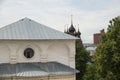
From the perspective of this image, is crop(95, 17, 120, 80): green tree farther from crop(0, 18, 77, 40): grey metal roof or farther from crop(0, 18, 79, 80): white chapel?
crop(0, 18, 77, 40): grey metal roof

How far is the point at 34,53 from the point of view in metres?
28.8

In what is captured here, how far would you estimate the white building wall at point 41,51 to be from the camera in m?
27.8

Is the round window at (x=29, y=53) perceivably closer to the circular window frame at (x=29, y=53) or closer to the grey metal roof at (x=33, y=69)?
the circular window frame at (x=29, y=53)

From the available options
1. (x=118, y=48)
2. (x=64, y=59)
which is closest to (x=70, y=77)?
(x=64, y=59)

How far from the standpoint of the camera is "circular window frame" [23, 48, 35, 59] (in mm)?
28484

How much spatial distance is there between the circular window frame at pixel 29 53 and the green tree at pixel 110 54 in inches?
325

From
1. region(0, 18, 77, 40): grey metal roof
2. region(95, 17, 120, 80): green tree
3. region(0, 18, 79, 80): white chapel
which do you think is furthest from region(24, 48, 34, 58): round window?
region(95, 17, 120, 80): green tree

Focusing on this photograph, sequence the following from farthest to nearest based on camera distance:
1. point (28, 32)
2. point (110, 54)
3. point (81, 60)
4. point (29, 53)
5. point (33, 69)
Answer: point (81, 60) → point (28, 32) → point (29, 53) → point (33, 69) → point (110, 54)

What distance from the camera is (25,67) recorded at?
27.4 meters

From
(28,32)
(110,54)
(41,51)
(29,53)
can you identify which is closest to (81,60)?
(41,51)

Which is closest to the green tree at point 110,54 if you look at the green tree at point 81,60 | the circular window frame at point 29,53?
the circular window frame at point 29,53

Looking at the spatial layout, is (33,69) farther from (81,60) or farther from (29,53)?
(81,60)

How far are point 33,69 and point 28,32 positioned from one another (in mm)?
3800

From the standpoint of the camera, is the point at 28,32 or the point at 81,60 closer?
the point at 28,32
